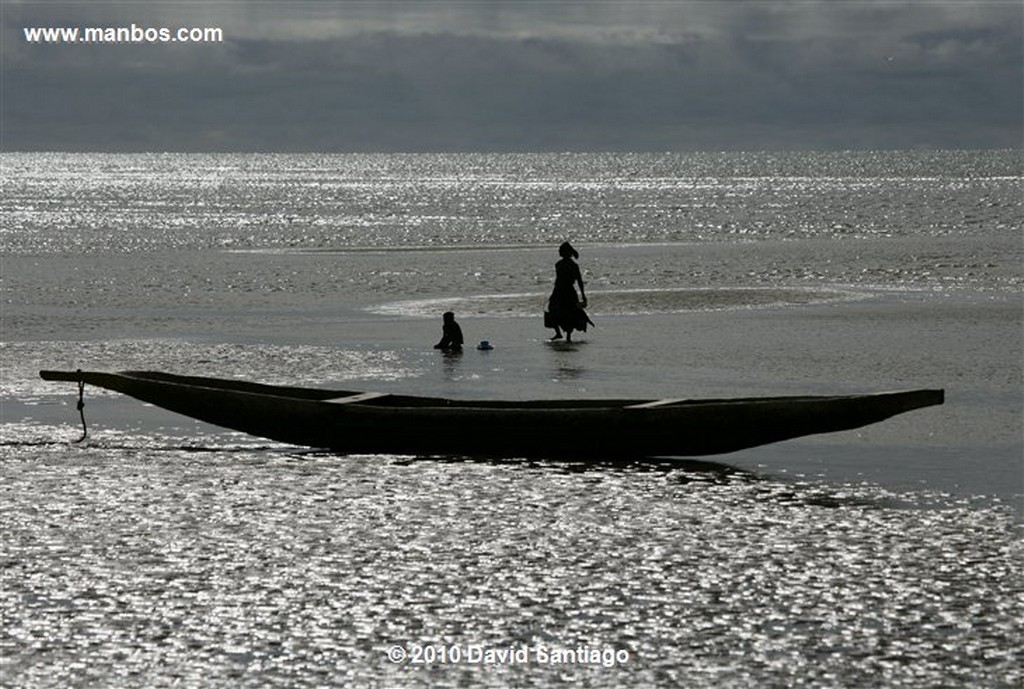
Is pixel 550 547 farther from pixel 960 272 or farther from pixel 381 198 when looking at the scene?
pixel 381 198

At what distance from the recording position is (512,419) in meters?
17.1

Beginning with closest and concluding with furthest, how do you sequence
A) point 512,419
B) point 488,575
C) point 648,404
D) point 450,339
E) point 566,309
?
1. point 488,575
2. point 648,404
3. point 512,419
4. point 450,339
5. point 566,309

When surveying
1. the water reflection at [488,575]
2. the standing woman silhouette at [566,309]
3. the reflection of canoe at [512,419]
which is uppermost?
the standing woman silhouette at [566,309]

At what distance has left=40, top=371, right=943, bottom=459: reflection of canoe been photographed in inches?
647

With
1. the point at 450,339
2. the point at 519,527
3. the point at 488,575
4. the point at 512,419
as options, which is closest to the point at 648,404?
the point at 512,419

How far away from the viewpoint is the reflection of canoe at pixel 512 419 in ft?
53.9

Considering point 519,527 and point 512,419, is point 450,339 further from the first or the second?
point 519,527

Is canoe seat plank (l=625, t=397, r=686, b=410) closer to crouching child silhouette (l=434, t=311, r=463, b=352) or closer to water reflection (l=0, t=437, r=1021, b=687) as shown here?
water reflection (l=0, t=437, r=1021, b=687)

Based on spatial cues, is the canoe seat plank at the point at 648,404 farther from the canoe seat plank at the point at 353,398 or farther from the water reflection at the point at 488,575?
the canoe seat plank at the point at 353,398

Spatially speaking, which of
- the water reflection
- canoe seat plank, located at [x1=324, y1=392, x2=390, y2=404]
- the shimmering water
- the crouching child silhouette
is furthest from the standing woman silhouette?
the water reflection

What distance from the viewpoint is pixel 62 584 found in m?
12.5

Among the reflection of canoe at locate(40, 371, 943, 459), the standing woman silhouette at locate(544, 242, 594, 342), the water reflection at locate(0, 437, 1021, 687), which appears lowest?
the water reflection at locate(0, 437, 1021, 687)

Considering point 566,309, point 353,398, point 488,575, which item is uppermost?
point 566,309

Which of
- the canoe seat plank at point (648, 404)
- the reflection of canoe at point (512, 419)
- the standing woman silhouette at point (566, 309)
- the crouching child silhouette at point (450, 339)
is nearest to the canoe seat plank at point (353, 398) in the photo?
the reflection of canoe at point (512, 419)
